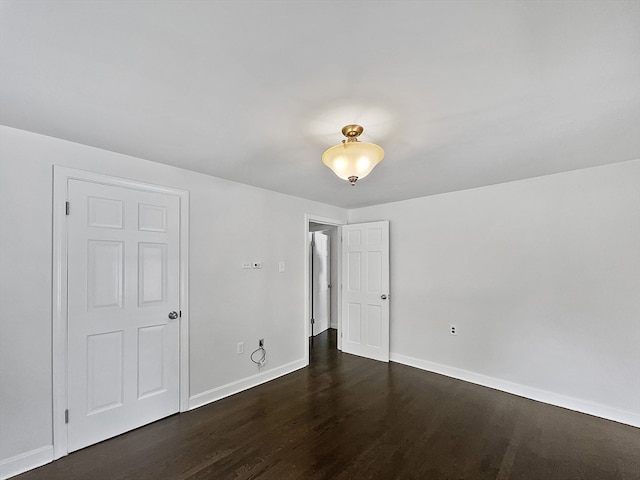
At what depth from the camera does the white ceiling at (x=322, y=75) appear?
103 cm

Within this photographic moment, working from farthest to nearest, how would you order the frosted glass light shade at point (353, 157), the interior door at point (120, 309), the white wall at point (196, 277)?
the interior door at point (120, 309), the white wall at point (196, 277), the frosted glass light shade at point (353, 157)

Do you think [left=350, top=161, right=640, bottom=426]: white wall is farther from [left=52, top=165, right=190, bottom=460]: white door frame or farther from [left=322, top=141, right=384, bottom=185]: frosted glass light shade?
[left=52, top=165, right=190, bottom=460]: white door frame

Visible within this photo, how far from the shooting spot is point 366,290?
429 centimetres

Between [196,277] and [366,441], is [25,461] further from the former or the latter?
[366,441]

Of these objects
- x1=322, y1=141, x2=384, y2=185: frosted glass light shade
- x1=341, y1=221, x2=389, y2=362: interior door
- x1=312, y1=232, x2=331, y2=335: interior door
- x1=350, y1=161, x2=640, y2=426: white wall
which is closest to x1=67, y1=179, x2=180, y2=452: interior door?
x1=322, y1=141, x2=384, y2=185: frosted glass light shade

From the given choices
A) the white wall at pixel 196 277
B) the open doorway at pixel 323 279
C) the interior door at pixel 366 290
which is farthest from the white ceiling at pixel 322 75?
the open doorway at pixel 323 279

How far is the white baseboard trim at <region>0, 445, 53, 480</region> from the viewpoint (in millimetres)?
1827

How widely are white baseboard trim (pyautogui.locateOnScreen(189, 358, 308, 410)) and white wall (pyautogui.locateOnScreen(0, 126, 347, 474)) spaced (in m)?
0.01

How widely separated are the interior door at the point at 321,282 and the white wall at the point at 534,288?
6.12ft

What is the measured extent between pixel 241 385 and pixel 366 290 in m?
2.16

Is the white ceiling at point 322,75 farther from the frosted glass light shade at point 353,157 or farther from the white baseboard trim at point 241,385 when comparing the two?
the white baseboard trim at point 241,385

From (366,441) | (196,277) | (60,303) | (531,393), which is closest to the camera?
(60,303)

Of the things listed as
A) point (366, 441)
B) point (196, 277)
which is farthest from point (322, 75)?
point (366, 441)

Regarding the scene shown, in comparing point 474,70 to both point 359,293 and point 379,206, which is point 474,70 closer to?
point 379,206
